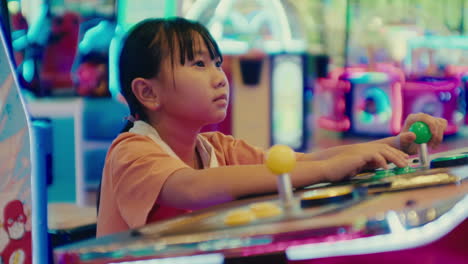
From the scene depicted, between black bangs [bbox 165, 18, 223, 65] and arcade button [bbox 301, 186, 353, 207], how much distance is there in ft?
1.42

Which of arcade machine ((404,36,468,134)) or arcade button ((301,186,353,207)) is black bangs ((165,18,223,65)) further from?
arcade machine ((404,36,468,134))

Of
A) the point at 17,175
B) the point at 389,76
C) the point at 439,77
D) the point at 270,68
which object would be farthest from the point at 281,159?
the point at 439,77

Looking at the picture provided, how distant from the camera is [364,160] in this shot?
40.0 inches

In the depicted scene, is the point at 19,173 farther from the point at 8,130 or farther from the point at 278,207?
the point at 278,207

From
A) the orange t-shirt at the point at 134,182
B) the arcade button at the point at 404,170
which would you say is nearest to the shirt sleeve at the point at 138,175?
the orange t-shirt at the point at 134,182

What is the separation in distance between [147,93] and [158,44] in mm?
100

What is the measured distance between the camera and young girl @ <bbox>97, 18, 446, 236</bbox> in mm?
990

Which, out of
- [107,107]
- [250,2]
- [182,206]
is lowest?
[107,107]

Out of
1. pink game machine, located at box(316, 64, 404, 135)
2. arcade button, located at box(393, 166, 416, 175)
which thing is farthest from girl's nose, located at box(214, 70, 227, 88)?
pink game machine, located at box(316, 64, 404, 135)

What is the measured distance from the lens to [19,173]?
4.95 feet

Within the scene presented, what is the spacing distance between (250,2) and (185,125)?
127 inches

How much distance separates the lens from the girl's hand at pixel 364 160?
101cm

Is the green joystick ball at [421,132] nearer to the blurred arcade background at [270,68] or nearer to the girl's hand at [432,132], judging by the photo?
the girl's hand at [432,132]

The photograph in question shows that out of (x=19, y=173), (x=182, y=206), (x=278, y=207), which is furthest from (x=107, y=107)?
(x=278, y=207)
